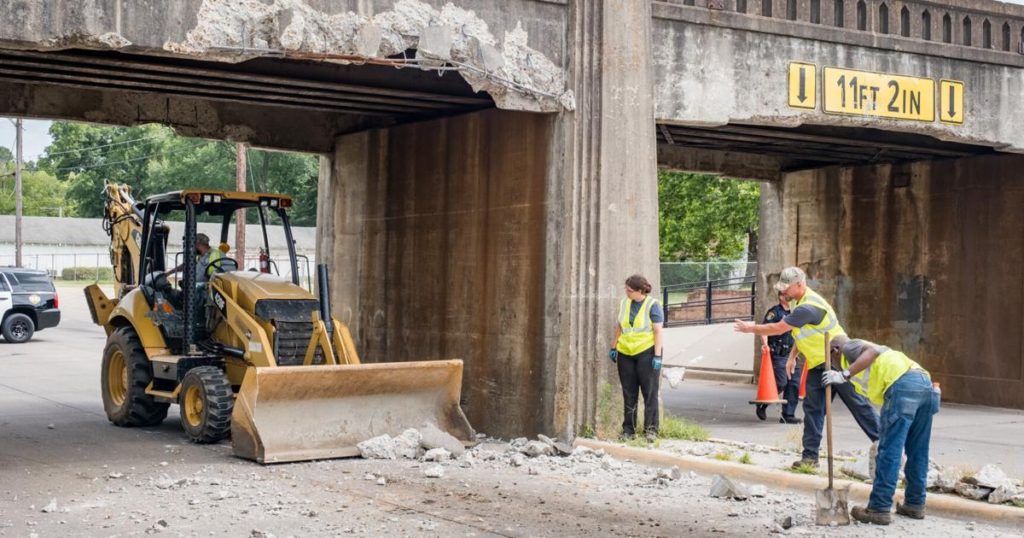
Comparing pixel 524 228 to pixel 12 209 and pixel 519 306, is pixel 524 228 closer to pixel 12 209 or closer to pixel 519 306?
pixel 519 306

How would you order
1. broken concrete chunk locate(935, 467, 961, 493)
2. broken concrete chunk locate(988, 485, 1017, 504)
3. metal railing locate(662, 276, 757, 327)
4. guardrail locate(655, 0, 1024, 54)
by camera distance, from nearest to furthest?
broken concrete chunk locate(988, 485, 1017, 504), broken concrete chunk locate(935, 467, 961, 493), guardrail locate(655, 0, 1024, 54), metal railing locate(662, 276, 757, 327)

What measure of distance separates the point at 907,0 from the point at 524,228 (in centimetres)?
590

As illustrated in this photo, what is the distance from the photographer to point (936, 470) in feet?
35.3

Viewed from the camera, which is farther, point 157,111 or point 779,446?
point 157,111

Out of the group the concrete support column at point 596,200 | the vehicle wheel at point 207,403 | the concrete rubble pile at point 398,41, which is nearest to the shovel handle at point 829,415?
the concrete support column at point 596,200

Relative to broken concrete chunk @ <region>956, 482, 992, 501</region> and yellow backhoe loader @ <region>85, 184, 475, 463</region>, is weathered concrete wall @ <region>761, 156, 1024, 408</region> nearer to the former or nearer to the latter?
broken concrete chunk @ <region>956, 482, 992, 501</region>

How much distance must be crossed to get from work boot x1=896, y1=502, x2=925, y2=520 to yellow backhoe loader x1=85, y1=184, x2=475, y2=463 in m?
4.97

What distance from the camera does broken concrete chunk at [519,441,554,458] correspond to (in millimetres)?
12859

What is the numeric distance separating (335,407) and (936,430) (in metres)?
7.50

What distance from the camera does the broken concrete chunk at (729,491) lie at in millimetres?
10547

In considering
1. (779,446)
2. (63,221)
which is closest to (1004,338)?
(779,446)

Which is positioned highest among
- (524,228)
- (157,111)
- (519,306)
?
(157,111)

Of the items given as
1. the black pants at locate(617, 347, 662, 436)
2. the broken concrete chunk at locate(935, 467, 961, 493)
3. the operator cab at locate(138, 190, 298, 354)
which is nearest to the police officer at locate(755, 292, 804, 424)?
the black pants at locate(617, 347, 662, 436)

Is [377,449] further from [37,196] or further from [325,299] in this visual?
[37,196]
